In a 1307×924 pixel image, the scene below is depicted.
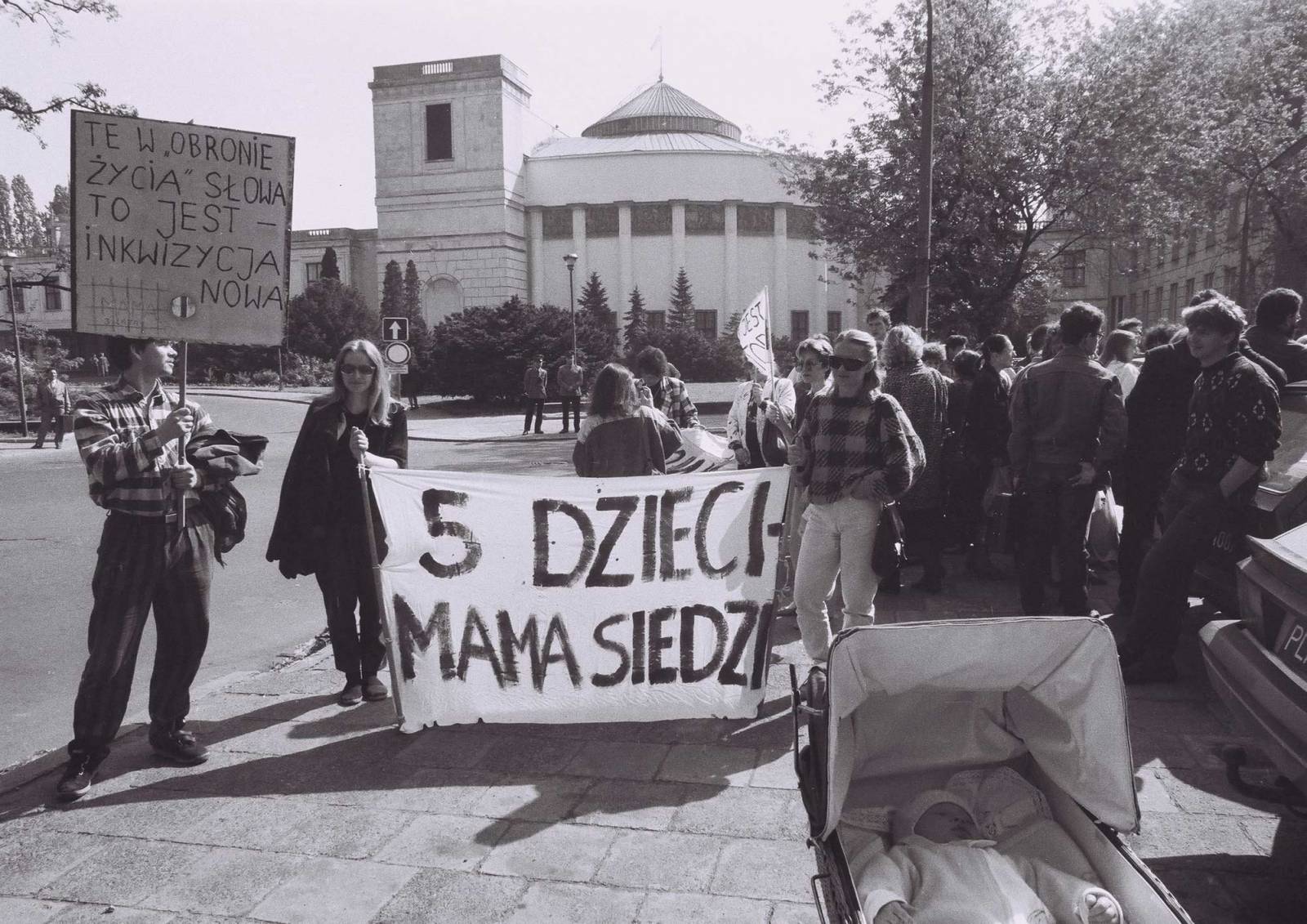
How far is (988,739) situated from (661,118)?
76.5 m

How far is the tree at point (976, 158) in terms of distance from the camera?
830 inches

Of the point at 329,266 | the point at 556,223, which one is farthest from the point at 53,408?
the point at 556,223

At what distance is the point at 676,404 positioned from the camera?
10531 millimetres

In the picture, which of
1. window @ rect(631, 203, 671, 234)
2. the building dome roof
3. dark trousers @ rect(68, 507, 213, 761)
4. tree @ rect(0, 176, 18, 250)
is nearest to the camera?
dark trousers @ rect(68, 507, 213, 761)

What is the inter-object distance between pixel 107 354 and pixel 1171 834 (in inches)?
175

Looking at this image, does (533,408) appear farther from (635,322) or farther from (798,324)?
(798,324)

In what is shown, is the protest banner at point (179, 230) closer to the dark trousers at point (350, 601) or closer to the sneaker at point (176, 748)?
the dark trousers at point (350, 601)

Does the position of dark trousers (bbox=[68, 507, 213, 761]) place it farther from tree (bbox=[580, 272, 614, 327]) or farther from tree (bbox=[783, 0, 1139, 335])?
tree (bbox=[580, 272, 614, 327])

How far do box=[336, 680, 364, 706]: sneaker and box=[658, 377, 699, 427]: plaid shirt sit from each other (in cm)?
571

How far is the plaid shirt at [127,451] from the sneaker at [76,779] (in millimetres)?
1025

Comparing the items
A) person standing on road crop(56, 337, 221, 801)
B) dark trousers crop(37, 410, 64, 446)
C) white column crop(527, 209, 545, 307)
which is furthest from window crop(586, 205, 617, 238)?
person standing on road crop(56, 337, 221, 801)

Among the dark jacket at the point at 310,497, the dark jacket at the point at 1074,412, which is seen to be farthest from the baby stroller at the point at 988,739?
the dark jacket at the point at 1074,412

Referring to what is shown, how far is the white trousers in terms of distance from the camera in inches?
184

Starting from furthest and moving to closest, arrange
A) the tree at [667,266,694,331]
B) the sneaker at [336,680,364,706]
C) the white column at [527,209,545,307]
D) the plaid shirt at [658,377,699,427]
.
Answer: the white column at [527,209,545,307], the tree at [667,266,694,331], the plaid shirt at [658,377,699,427], the sneaker at [336,680,364,706]
